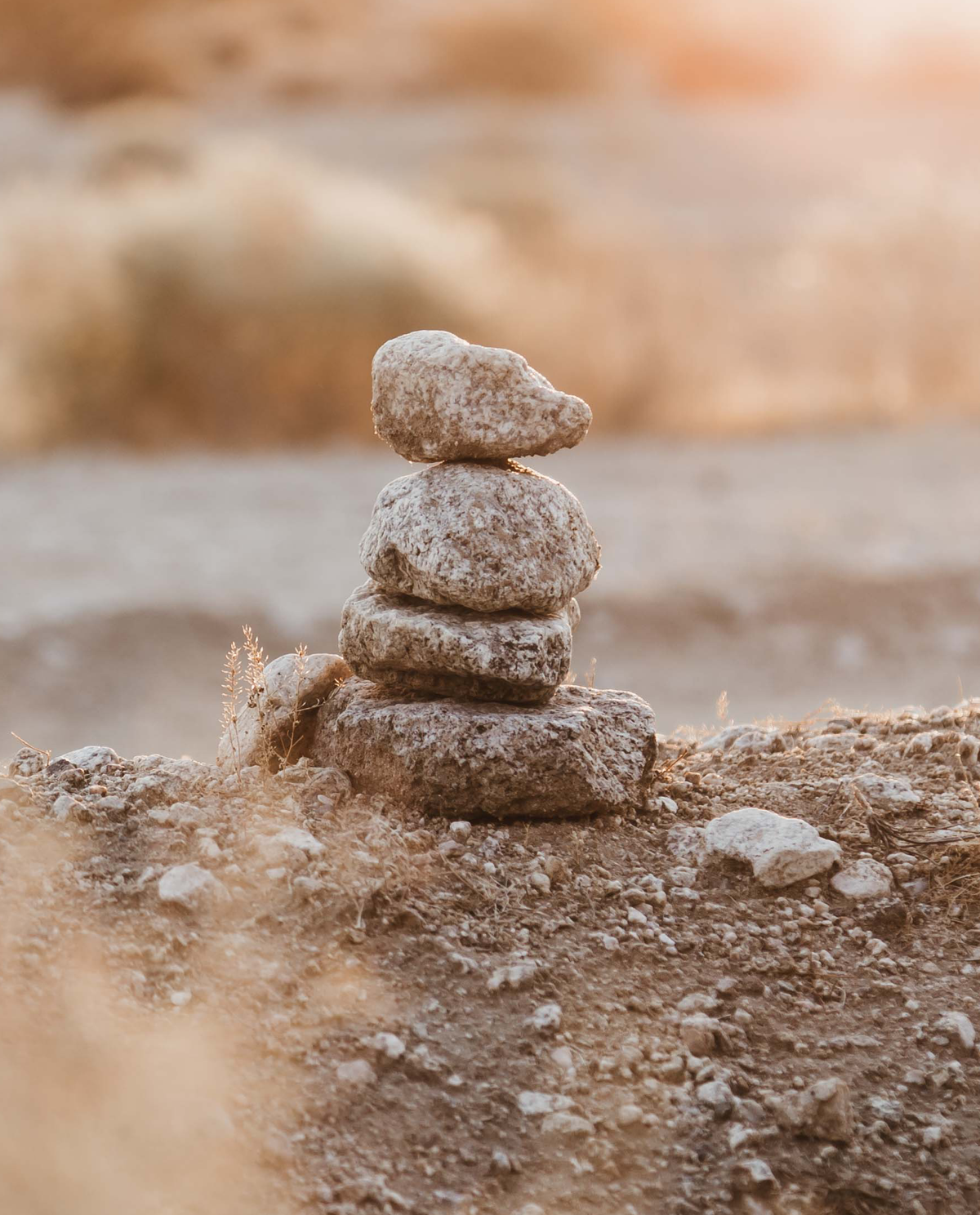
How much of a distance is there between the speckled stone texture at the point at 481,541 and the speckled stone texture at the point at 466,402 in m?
0.18

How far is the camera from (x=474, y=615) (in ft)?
19.2

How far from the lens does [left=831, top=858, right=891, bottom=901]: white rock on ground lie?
5.59 metres

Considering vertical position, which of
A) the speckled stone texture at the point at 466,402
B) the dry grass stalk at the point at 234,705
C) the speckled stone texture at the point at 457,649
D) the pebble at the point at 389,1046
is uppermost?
the speckled stone texture at the point at 466,402

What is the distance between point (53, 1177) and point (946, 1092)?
3.16 metres

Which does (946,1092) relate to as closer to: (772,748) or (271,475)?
(772,748)

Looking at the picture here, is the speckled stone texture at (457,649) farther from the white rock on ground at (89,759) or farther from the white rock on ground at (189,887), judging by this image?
the white rock on ground at (189,887)

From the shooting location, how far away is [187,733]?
15289 mm

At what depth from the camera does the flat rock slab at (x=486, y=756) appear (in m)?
5.59

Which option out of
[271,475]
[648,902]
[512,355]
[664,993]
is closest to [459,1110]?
[664,993]

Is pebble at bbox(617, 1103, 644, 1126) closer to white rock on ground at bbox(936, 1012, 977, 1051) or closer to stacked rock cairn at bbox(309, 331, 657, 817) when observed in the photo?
white rock on ground at bbox(936, 1012, 977, 1051)

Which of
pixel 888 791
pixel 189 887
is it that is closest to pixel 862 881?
pixel 888 791

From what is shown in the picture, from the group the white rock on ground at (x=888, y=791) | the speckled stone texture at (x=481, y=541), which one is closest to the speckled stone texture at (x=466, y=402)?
the speckled stone texture at (x=481, y=541)

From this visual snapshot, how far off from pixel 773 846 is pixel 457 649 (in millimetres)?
1755

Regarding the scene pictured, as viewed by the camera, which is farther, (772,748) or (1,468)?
(1,468)
